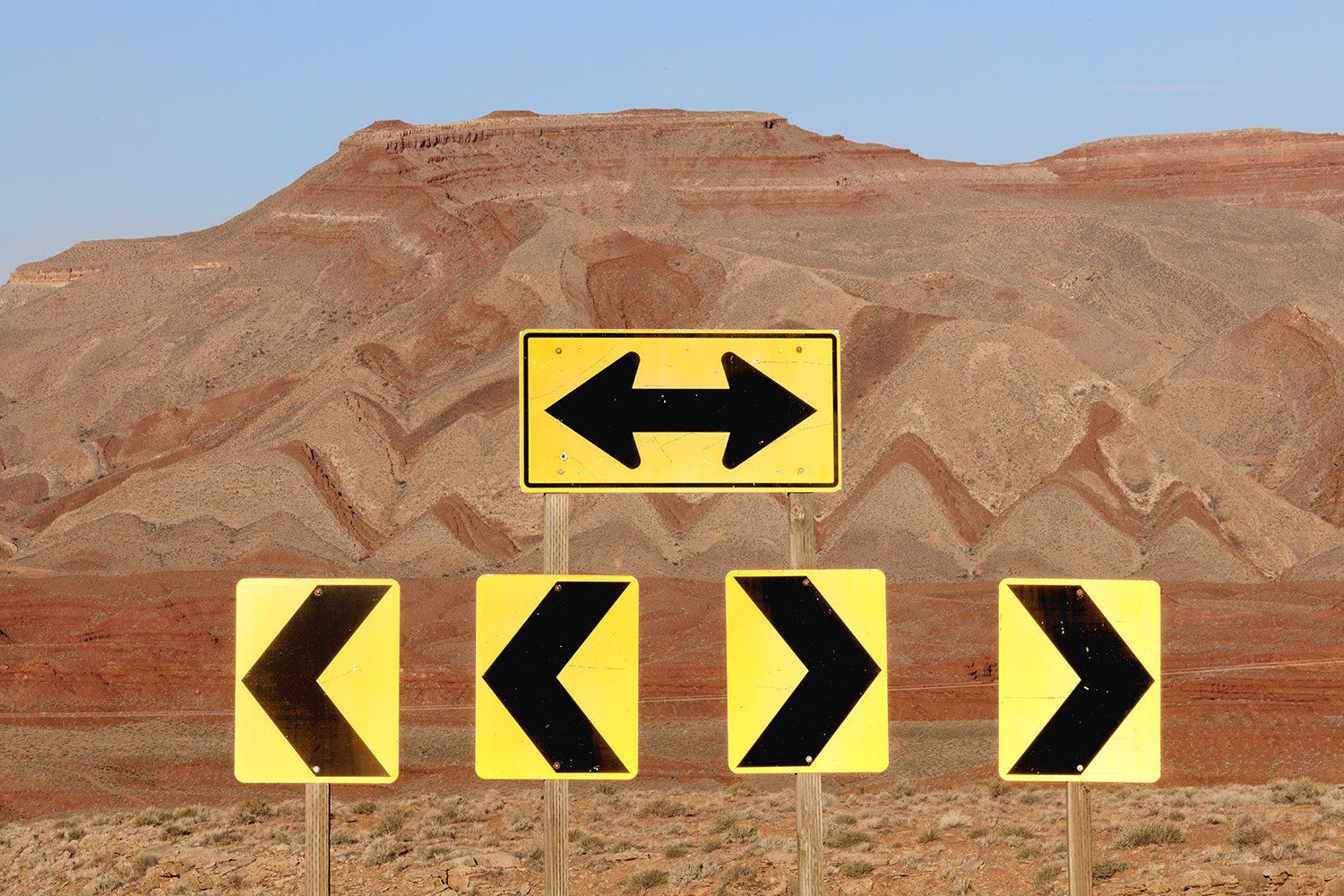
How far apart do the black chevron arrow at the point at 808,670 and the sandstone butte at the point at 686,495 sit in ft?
67.3

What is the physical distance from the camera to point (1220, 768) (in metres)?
25.4

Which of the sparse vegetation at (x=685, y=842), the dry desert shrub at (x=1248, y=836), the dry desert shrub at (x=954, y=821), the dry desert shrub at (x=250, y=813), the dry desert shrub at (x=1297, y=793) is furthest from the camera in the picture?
the dry desert shrub at (x=250, y=813)

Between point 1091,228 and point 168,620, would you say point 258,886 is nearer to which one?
point 168,620

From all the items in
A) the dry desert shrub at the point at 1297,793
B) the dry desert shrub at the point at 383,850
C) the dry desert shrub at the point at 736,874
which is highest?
the dry desert shrub at the point at 1297,793

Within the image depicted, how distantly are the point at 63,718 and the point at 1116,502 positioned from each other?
36.7 m

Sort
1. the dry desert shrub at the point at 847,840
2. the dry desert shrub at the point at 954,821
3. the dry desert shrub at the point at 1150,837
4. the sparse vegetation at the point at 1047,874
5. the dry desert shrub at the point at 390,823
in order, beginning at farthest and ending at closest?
the dry desert shrub at the point at 390,823
the dry desert shrub at the point at 954,821
the dry desert shrub at the point at 847,840
the dry desert shrub at the point at 1150,837
the sparse vegetation at the point at 1047,874

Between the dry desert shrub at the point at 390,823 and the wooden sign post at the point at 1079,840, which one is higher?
the wooden sign post at the point at 1079,840

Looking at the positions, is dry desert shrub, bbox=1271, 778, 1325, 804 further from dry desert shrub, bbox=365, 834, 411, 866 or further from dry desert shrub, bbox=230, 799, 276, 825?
dry desert shrub, bbox=230, 799, 276, 825

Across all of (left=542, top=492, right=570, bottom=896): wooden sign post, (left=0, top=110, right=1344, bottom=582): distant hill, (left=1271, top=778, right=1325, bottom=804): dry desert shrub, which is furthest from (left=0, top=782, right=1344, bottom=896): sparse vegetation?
(left=0, top=110, right=1344, bottom=582): distant hill

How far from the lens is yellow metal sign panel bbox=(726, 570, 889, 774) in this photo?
5.12 metres

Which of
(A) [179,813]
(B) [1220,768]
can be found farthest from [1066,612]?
(B) [1220,768]

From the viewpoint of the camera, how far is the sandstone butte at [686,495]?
34219mm

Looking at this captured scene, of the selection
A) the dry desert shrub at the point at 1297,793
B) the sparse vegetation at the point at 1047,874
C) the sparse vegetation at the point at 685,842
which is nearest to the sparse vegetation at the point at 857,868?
the sparse vegetation at the point at 685,842

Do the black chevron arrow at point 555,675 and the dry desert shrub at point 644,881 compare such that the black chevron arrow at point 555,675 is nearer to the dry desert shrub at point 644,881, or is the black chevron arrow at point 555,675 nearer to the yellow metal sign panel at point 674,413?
the yellow metal sign panel at point 674,413
